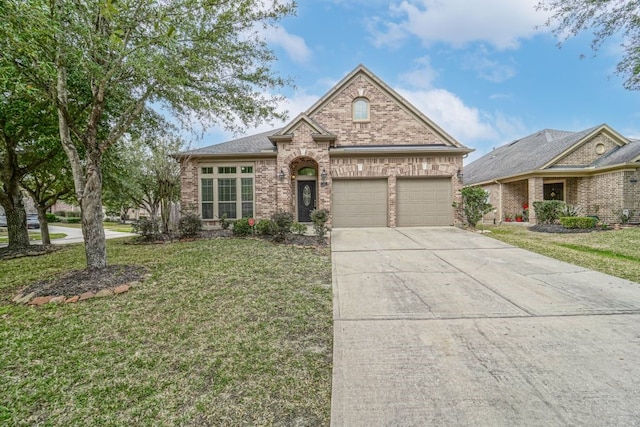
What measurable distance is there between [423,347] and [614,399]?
1.45m

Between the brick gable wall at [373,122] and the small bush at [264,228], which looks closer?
the small bush at [264,228]

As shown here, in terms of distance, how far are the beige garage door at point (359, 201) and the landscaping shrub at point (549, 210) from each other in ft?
22.9

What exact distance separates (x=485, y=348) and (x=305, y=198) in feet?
35.1

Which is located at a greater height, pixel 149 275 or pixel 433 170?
pixel 433 170

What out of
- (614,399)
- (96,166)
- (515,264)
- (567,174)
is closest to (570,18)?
(515,264)

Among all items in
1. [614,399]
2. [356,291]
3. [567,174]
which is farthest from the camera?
[567,174]

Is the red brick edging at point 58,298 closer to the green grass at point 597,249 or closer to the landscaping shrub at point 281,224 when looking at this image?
the landscaping shrub at point 281,224

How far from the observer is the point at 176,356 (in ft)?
9.87

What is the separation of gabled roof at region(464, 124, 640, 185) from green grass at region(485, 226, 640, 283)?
15.9ft

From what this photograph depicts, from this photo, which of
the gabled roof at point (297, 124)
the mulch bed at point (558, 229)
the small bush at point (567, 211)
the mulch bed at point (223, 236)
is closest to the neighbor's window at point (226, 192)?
the mulch bed at point (223, 236)

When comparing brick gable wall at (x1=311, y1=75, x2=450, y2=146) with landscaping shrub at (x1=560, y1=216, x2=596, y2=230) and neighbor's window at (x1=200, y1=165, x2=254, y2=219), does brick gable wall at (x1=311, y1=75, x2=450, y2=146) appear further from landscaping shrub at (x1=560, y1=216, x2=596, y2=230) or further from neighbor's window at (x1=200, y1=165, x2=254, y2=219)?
landscaping shrub at (x1=560, y1=216, x2=596, y2=230)

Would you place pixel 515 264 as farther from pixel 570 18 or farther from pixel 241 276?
pixel 570 18

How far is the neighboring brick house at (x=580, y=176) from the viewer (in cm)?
1290

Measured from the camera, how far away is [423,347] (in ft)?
10.2
